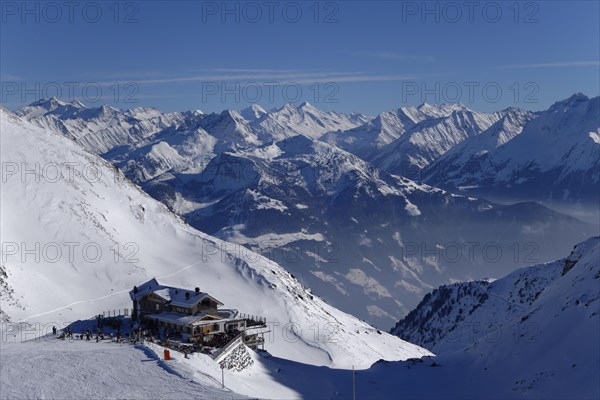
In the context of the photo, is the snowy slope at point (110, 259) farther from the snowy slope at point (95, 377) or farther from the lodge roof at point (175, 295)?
the snowy slope at point (95, 377)

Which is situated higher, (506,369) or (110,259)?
(110,259)

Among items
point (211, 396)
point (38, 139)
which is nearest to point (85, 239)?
point (38, 139)

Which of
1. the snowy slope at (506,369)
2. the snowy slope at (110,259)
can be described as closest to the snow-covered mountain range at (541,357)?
the snowy slope at (506,369)

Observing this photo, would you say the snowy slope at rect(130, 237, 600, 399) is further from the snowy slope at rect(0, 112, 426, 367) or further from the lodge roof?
the snowy slope at rect(0, 112, 426, 367)

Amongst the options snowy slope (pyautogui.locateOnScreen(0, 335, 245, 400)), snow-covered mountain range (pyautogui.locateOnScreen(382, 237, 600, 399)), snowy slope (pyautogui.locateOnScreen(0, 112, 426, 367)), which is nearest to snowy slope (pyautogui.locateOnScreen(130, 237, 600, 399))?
snow-covered mountain range (pyautogui.locateOnScreen(382, 237, 600, 399))

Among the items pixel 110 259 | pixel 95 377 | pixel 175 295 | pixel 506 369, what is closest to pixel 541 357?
pixel 506 369

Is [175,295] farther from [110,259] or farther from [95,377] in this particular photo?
[110,259]

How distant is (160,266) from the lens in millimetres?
130375

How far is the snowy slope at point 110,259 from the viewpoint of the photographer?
106500 mm

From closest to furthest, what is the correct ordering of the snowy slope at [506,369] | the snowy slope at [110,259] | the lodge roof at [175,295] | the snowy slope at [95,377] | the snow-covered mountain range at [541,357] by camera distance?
the snowy slope at [95,377], the snowy slope at [506,369], the snow-covered mountain range at [541,357], the lodge roof at [175,295], the snowy slope at [110,259]

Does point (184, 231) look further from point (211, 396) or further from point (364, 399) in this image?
point (211, 396)

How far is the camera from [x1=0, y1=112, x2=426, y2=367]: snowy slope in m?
106

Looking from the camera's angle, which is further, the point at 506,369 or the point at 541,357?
the point at 506,369

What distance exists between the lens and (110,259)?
12294 cm
